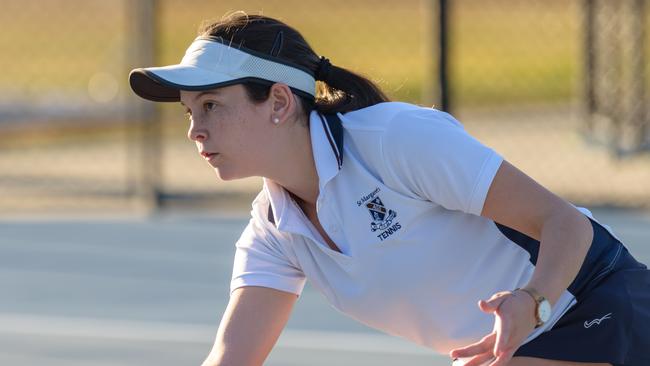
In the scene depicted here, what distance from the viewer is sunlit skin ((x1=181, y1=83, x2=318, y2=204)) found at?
3.32 meters

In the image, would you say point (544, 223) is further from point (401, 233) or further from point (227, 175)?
point (227, 175)

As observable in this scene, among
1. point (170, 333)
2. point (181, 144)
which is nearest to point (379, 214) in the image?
point (170, 333)

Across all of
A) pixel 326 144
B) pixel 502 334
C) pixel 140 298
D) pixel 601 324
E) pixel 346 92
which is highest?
pixel 346 92

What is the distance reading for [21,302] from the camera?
24.7 ft

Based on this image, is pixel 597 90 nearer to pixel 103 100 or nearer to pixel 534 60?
pixel 534 60

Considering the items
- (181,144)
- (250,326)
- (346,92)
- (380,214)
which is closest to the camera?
(380,214)

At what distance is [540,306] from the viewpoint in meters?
3.10

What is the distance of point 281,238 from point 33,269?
16.3ft

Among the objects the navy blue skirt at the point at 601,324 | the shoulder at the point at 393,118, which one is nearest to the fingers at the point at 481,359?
the navy blue skirt at the point at 601,324

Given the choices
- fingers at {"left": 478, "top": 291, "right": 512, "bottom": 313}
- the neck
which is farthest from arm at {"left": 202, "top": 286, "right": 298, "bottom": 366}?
fingers at {"left": 478, "top": 291, "right": 512, "bottom": 313}

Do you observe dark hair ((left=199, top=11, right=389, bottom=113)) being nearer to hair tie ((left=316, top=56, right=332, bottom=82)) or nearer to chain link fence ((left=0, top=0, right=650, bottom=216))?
A: hair tie ((left=316, top=56, right=332, bottom=82))

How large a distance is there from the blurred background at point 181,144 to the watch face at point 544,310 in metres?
0.80

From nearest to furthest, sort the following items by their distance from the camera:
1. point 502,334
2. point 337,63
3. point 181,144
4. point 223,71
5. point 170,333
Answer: point 502,334 < point 223,71 < point 170,333 < point 337,63 < point 181,144

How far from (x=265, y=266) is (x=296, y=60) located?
0.54 meters
